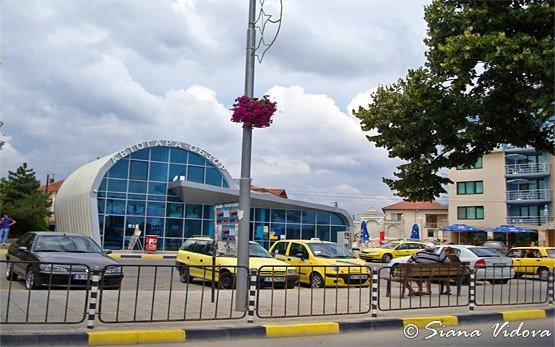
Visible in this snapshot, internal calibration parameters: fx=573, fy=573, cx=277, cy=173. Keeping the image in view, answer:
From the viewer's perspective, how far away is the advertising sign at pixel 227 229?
1259 centimetres

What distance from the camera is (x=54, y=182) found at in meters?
94.9

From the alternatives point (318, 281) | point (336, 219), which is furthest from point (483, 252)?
point (336, 219)

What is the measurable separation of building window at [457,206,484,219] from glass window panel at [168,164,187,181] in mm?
33929

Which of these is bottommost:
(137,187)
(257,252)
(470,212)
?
(257,252)

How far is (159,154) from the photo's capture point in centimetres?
3750

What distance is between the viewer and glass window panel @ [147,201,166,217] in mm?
36938

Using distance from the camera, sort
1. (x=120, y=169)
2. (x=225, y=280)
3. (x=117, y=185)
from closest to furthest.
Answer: (x=225, y=280), (x=117, y=185), (x=120, y=169)

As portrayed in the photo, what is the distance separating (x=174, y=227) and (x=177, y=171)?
370 cm

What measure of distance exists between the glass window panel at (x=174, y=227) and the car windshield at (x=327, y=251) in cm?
2002

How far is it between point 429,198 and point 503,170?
4323 centimetres

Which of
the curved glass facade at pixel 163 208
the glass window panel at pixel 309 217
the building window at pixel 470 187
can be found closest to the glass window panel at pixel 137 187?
the curved glass facade at pixel 163 208

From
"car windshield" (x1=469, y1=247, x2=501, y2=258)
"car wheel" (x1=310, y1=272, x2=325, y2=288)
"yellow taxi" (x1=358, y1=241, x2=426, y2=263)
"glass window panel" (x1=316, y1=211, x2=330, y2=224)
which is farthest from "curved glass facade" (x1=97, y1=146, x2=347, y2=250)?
"car wheel" (x1=310, y1=272, x2=325, y2=288)

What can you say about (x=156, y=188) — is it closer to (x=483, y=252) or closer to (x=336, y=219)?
(x=336, y=219)

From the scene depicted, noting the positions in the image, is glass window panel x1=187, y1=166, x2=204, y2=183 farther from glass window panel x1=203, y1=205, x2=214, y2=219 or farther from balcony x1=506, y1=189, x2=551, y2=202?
balcony x1=506, y1=189, x2=551, y2=202
